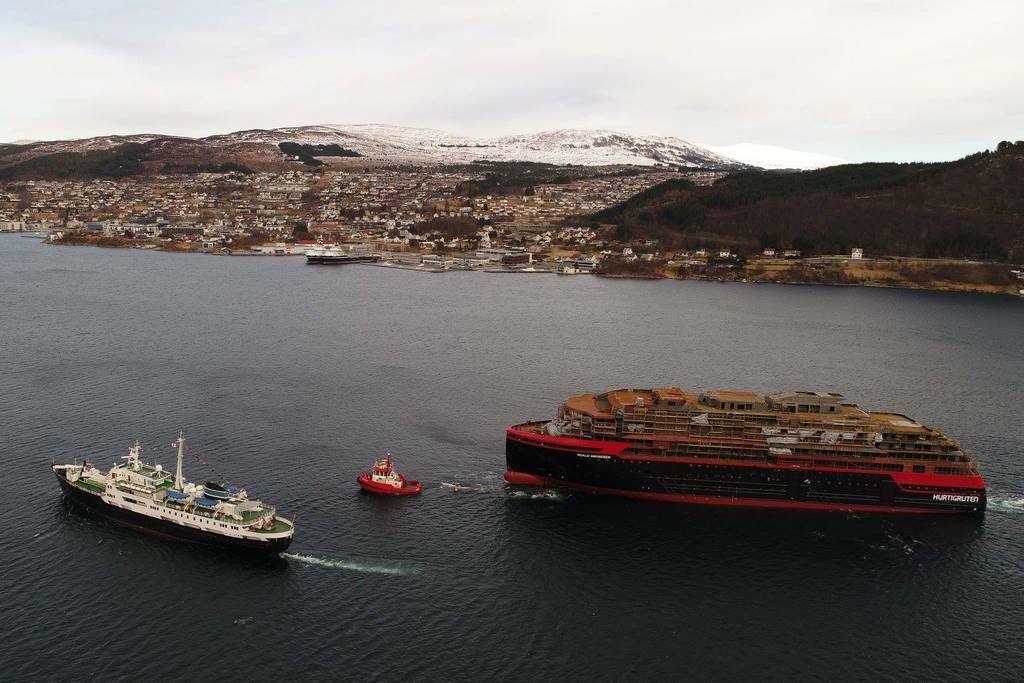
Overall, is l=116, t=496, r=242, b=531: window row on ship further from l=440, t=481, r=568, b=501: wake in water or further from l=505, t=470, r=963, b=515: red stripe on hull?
l=505, t=470, r=963, b=515: red stripe on hull

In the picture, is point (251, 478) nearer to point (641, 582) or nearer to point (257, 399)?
point (257, 399)

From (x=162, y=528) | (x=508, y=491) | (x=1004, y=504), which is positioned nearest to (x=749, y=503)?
(x=508, y=491)

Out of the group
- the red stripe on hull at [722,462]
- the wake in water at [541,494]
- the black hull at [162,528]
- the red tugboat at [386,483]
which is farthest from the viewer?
the wake in water at [541,494]

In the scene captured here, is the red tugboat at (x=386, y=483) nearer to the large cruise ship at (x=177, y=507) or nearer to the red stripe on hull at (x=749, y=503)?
the large cruise ship at (x=177, y=507)

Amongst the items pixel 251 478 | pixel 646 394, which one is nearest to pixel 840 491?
pixel 646 394

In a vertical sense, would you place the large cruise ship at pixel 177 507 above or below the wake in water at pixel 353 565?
above

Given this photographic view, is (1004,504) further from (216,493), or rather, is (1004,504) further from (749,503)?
(216,493)

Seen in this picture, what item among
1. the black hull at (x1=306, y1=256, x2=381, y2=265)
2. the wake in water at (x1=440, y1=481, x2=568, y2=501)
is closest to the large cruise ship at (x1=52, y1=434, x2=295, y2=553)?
the wake in water at (x1=440, y1=481, x2=568, y2=501)

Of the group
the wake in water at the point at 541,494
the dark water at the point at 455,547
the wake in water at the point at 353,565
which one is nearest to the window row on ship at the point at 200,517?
the dark water at the point at 455,547
